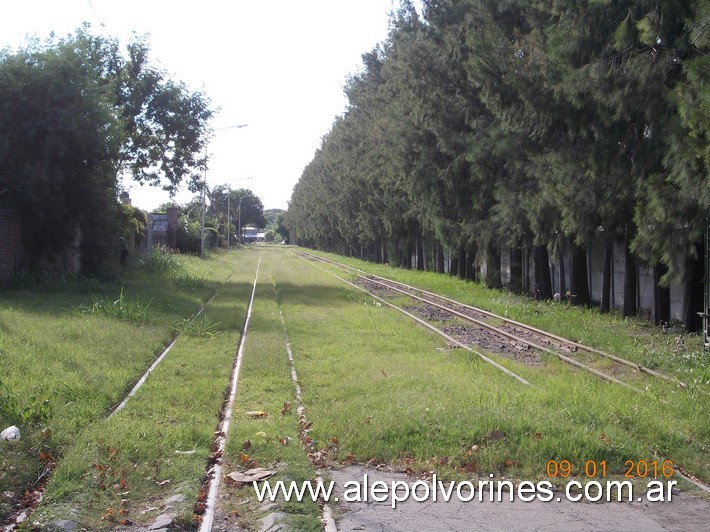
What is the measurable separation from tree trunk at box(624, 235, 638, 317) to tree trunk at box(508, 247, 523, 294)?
827cm

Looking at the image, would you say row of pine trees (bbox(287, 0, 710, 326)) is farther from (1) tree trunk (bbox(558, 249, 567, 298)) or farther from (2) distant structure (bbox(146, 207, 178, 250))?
(2) distant structure (bbox(146, 207, 178, 250))

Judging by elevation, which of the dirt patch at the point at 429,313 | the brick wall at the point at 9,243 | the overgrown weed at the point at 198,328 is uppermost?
the brick wall at the point at 9,243

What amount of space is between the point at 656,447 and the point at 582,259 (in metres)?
14.7

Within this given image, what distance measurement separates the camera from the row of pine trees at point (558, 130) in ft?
40.9

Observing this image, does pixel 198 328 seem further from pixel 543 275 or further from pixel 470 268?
pixel 470 268

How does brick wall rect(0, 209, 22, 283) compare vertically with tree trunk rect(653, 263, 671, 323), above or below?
above

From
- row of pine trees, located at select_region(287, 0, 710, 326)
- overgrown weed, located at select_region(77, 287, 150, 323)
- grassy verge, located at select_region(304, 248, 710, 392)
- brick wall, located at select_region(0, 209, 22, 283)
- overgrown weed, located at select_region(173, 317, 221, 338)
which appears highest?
row of pine trees, located at select_region(287, 0, 710, 326)

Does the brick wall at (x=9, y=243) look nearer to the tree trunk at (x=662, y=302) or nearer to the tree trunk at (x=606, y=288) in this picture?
the tree trunk at (x=606, y=288)

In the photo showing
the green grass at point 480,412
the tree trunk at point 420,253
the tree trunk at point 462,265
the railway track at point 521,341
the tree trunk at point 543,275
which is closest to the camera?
the green grass at point 480,412

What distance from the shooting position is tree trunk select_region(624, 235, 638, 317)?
1789cm

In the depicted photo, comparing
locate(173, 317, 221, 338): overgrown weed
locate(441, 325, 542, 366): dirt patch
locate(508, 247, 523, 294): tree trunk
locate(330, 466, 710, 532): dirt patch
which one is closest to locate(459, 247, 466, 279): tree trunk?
locate(508, 247, 523, 294): tree trunk

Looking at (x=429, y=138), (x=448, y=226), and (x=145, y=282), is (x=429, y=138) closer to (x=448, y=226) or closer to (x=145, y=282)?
(x=448, y=226)

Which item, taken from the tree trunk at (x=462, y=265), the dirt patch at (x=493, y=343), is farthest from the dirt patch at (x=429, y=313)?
the tree trunk at (x=462, y=265)
